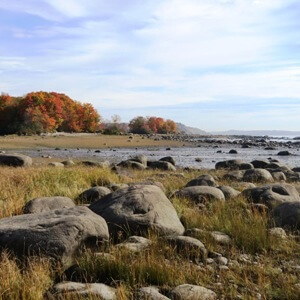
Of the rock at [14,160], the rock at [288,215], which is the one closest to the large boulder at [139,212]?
the rock at [288,215]

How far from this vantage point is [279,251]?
6555 mm

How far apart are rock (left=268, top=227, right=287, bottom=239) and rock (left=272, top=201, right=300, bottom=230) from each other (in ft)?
1.29

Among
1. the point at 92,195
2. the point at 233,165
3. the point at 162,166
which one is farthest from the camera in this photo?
the point at 233,165

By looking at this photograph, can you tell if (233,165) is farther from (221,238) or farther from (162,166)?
(221,238)

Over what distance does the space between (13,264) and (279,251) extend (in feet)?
12.8

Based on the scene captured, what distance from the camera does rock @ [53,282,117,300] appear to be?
177 inches

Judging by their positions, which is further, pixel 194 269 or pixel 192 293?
pixel 194 269

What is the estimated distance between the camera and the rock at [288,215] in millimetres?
7820

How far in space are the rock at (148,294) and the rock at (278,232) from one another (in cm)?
298

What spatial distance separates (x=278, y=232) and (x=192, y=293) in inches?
122

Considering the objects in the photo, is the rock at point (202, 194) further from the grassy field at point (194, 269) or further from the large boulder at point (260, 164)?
the large boulder at point (260, 164)

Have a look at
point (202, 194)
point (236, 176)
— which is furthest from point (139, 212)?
point (236, 176)

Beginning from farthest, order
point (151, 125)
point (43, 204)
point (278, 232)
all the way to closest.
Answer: point (151, 125) < point (43, 204) < point (278, 232)

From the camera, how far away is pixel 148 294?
4.59m
